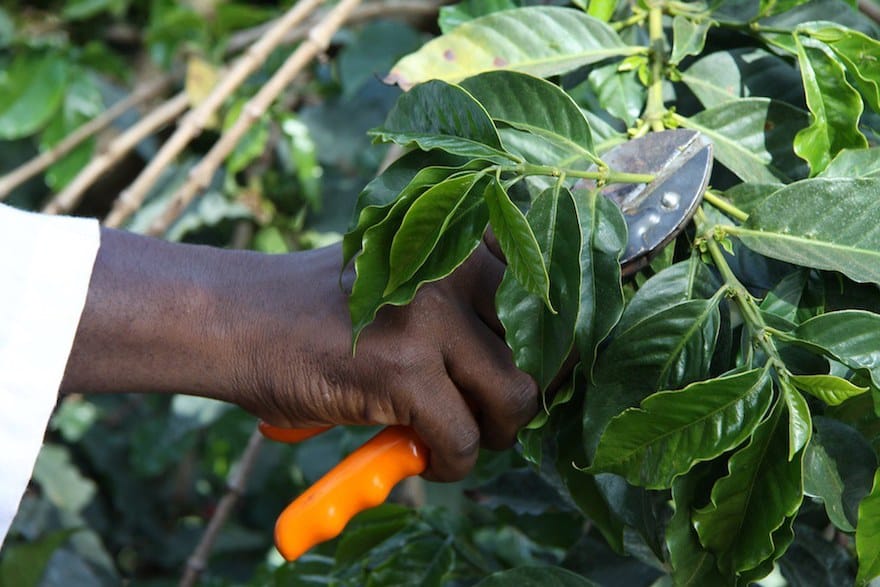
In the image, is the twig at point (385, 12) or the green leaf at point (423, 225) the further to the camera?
the twig at point (385, 12)

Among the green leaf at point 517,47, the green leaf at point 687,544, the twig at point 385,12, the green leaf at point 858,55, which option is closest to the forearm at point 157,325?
the green leaf at point 517,47

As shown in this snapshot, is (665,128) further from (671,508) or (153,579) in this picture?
(153,579)

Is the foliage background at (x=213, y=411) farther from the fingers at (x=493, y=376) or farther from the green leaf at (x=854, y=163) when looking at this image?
the green leaf at (x=854, y=163)

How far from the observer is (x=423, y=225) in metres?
0.61

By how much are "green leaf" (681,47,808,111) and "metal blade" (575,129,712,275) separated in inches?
4.1

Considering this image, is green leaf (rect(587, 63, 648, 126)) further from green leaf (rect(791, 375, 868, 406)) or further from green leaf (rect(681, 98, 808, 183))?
green leaf (rect(791, 375, 868, 406))

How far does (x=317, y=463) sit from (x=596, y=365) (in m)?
0.79

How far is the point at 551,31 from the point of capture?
0.82 metres

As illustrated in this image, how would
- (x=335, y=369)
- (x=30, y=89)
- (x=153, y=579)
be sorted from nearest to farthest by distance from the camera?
(x=335, y=369) < (x=30, y=89) < (x=153, y=579)

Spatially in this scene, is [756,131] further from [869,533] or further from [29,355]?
[29,355]

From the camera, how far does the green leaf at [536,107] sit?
70cm

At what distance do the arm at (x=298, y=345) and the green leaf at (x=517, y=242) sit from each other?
112 millimetres

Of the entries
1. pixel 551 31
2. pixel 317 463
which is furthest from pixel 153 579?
pixel 551 31

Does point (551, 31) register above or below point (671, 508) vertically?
above
